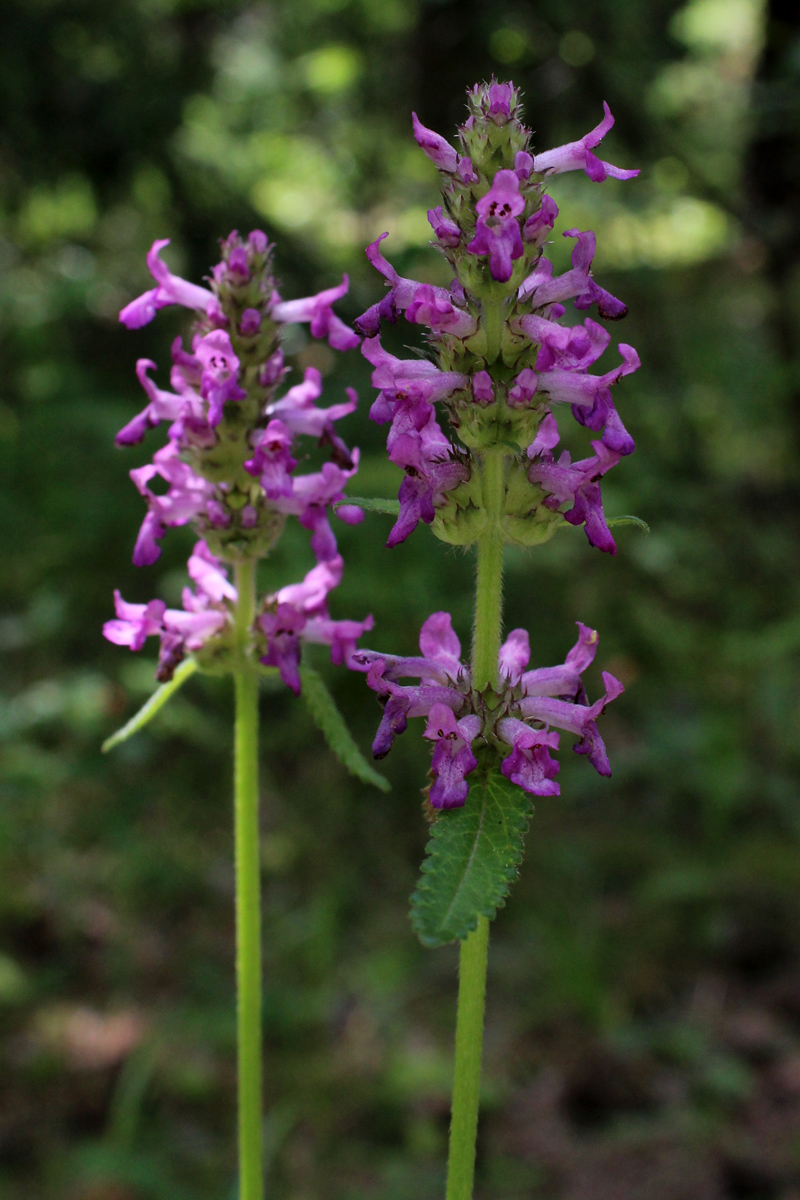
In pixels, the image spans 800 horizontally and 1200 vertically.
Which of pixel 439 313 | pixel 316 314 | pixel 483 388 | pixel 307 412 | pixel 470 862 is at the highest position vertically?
pixel 316 314

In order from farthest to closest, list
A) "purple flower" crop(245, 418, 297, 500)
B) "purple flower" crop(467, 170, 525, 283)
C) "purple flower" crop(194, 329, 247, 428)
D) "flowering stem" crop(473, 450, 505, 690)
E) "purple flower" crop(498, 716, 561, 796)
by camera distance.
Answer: "purple flower" crop(245, 418, 297, 500) < "purple flower" crop(194, 329, 247, 428) < "flowering stem" crop(473, 450, 505, 690) < "purple flower" crop(498, 716, 561, 796) < "purple flower" crop(467, 170, 525, 283)

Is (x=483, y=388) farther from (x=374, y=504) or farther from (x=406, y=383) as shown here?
(x=374, y=504)

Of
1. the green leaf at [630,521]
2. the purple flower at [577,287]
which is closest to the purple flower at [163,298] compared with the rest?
the purple flower at [577,287]

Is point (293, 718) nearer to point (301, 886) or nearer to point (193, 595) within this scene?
point (301, 886)

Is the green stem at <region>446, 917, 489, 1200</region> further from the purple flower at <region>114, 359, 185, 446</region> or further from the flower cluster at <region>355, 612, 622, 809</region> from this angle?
the purple flower at <region>114, 359, 185, 446</region>

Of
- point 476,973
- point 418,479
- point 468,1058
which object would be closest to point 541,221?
point 418,479

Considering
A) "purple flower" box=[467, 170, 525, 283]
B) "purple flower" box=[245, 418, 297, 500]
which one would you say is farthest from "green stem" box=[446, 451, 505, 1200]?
"purple flower" box=[245, 418, 297, 500]

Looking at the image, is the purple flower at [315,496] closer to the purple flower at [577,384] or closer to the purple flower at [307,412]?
the purple flower at [307,412]
